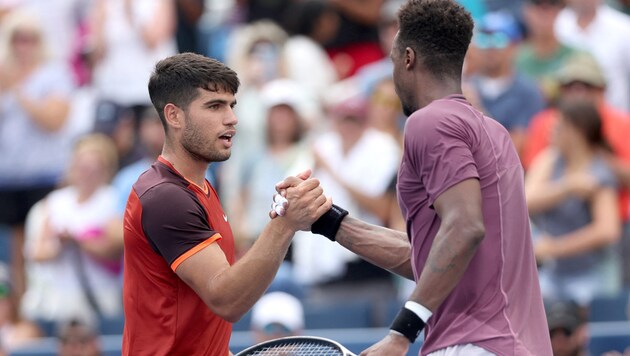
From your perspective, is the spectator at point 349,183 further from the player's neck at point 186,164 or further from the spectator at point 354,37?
the player's neck at point 186,164

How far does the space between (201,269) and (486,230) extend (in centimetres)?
101

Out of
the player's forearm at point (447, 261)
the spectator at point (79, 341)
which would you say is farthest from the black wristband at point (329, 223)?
the spectator at point (79, 341)

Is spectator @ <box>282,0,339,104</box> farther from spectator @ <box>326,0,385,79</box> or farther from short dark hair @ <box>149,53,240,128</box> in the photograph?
short dark hair @ <box>149,53,240,128</box>

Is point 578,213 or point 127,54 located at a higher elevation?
point 127,54

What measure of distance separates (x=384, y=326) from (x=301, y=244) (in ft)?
3.78

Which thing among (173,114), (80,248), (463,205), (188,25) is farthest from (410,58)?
(188,25)

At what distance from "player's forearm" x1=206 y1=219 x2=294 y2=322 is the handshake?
0.17 metres

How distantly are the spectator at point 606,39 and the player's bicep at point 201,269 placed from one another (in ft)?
18.5

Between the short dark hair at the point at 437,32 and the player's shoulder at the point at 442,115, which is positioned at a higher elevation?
the short dark hair at the point at 437,32

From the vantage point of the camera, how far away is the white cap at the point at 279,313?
766cm

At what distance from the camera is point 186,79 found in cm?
467

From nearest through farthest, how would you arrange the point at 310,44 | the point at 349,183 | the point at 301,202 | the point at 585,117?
the point at 301,202, the point at 585,117, the point at 349,183, the point at 310,44

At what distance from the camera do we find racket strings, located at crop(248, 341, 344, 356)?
14.9ft

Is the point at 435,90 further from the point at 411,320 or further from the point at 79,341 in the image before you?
the point at 79,341
